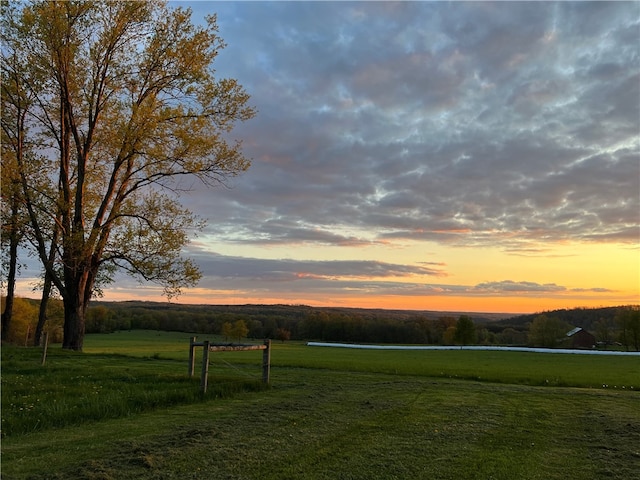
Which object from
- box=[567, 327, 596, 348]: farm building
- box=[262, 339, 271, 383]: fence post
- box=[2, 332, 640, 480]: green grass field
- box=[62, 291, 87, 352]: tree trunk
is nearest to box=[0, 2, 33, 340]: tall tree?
box=[62, 291, 87, 352]: tree trunk

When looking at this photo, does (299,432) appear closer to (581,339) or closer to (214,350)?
(214,350)

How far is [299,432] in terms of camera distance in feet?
24.7

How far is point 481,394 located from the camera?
13008 millimetres

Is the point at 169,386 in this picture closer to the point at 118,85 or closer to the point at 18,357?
the point at 18,357

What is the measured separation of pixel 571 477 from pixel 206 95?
18397mm

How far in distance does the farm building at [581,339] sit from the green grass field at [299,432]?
64.8 m

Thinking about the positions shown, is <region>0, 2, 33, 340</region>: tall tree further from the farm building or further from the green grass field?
the farm building

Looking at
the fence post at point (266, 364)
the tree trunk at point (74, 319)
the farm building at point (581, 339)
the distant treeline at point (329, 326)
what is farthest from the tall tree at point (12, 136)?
the farm building at point (581, 339)

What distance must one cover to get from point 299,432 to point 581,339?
246 feet

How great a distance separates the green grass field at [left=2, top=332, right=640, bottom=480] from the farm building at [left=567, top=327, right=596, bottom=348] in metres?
64.8

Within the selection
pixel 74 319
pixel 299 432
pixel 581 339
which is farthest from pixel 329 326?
pixel 299 432

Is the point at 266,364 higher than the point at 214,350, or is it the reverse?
the point at 214,350

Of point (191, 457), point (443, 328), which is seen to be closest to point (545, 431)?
point (191, 457)

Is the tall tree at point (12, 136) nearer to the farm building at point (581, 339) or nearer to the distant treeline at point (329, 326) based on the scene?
the distant treeline at point (329, 326)
